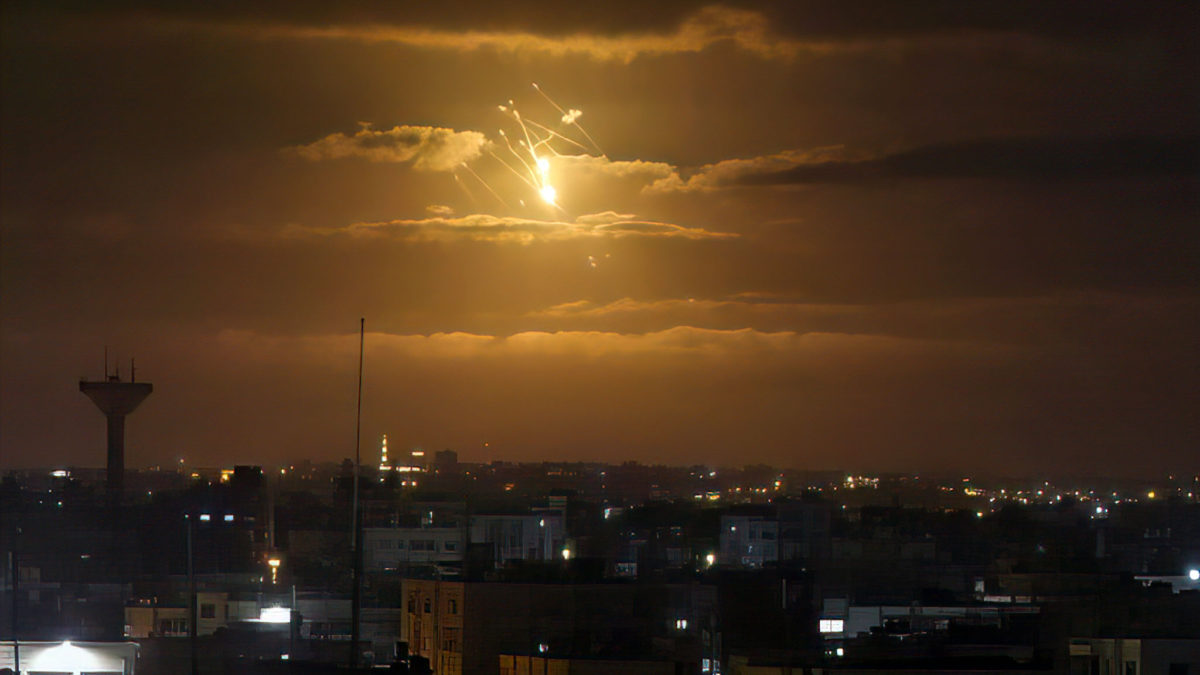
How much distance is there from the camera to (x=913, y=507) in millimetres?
→ 26328

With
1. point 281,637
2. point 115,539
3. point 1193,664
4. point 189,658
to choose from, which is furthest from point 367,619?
point 115,539

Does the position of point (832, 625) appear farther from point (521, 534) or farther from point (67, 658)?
point (521, 534)

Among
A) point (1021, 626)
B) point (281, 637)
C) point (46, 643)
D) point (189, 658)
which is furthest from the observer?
point (281, 637)

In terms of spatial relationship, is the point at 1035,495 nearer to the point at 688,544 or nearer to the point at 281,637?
the point at 688,544

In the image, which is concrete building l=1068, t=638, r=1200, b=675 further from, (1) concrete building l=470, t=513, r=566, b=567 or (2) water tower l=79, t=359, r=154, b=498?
(2) water tower l=79, t=359, r=154, b=498

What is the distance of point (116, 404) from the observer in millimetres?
31688

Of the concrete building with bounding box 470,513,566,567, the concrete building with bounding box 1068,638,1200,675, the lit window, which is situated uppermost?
the concrete building with bounding box 470,513,566,567

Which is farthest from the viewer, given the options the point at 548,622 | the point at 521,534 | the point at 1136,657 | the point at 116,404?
the point at 116,404

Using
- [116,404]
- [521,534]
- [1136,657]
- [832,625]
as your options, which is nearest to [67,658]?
[1136,657]

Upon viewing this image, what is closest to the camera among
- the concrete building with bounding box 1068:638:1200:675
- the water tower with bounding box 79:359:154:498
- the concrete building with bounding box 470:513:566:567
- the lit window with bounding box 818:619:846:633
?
the concrete building with bounding box 1068:638:1200:675

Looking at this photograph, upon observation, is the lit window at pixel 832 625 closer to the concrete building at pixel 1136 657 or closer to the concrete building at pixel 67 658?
the concrete building at pixel 1136 657

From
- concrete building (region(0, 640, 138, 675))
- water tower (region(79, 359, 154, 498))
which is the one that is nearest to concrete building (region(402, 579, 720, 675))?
concrete building (region(0, 640, 138, 675))

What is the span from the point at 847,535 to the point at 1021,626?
12.0m

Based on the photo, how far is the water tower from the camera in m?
31.1
